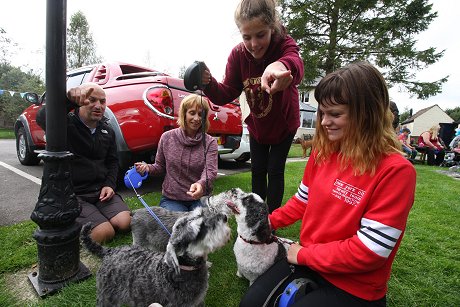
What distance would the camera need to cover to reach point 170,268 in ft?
6.23

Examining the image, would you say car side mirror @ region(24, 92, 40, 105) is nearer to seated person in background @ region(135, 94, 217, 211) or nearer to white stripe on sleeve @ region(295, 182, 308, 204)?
seated person in background @ region(135, 94, 217, 211)

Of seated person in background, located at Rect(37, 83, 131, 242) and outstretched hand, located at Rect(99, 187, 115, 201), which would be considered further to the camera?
outstretched hand, located at Rect(99, 187, 115, 201)

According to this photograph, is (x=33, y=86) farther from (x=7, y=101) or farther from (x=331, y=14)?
(x=331, y=14)

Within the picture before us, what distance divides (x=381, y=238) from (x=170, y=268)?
1.40 metres

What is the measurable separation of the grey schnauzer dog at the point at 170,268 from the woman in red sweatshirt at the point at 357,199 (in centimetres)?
44

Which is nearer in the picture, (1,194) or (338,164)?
(338,164)

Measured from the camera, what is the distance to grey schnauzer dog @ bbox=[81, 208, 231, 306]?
6.06 ft

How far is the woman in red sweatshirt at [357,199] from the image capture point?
61.6 inches

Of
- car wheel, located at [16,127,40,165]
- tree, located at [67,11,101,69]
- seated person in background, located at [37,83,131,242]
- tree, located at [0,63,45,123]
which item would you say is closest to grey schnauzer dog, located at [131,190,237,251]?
seated person in background, located at [37,83,131,242]

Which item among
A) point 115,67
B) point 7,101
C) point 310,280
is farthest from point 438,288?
point 7,101

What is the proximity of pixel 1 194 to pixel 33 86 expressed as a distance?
34.8 meters

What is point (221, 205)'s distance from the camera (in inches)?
99.5

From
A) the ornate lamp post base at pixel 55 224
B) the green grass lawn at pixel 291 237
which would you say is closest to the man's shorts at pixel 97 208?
the green grass lawn at pixel 291 237

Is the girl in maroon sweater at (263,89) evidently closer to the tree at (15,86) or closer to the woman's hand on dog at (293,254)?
the woman's hand on dog at (293,254)
